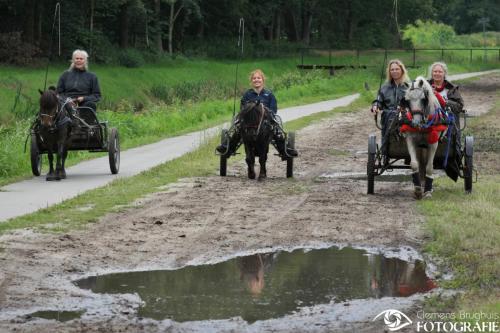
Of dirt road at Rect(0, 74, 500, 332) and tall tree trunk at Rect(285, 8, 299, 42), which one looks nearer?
dirt road at Rect(0, 74, 500, 332)

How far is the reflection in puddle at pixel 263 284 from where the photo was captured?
8.71 metres

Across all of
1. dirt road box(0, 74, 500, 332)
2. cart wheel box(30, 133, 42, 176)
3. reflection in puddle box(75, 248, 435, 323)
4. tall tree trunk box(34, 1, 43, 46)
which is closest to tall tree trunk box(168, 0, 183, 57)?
tall tree trunk box(34, 1, 43, 46)

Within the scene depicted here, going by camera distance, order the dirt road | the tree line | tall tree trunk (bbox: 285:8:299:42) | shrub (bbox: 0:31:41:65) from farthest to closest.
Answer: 1. tall tree trunk (bbox: 285:8:299:42)
2. the tree line
3. shrub (bbox: 0:31:41:65)
4. the dirt road

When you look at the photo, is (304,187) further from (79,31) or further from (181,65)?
(181,65)

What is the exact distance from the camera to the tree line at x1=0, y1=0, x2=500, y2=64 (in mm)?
56844

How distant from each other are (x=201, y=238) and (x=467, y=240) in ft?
9.34

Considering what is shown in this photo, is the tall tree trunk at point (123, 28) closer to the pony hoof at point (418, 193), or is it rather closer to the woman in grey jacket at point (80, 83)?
the woman in grey jacket at point (80, 83)

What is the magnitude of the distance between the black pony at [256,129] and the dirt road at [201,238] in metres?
0.47

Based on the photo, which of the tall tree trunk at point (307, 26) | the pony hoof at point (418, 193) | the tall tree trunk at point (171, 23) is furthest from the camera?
the tall tree trunk at point (307, 26)

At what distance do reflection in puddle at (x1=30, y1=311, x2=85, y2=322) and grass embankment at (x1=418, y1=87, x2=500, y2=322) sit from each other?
271cm

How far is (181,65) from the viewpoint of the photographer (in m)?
64.9

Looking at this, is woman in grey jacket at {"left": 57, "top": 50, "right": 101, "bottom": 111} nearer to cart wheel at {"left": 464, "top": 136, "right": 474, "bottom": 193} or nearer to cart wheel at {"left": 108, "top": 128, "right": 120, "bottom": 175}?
cart wheel at {"left": 108, "top": 128, "right": 120, "bottom": 175}

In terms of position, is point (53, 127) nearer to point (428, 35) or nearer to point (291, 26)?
point (291, 26)

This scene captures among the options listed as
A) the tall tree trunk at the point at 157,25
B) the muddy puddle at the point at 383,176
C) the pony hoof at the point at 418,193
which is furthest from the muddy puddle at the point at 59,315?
the tall tree trunk at the point at 157,25
